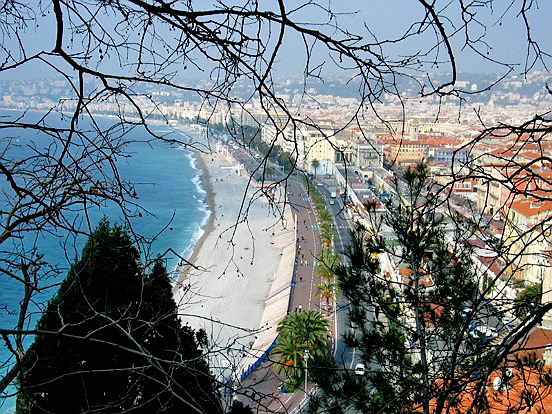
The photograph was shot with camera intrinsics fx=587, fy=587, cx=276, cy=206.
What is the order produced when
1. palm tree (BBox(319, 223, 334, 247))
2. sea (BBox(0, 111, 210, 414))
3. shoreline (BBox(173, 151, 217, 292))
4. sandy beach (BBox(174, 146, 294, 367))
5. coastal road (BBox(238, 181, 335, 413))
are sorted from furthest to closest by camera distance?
palm tree (BBox(319, 223, 334, 247))
shoreline (BBox(173, 151, 217, 292))
sea (BBox(0, 111, 210, 414))
sandy beach (BBox(174, 146, 294, 367))
coastal road (BBox(238, 181, 335, 413))

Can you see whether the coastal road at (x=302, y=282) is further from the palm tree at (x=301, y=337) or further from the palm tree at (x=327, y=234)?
the palm tree at (x=327, y=234)

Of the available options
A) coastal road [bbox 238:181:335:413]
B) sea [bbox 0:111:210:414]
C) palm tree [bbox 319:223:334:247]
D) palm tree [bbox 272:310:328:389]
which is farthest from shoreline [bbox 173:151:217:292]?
palm tree [bbox 319:223:334:247]

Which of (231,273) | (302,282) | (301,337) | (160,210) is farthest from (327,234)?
(301,337)

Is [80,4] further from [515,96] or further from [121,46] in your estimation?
[515,96]

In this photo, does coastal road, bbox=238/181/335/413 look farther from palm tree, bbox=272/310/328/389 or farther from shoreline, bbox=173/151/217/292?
shoreline, bbox=173/151/217/292

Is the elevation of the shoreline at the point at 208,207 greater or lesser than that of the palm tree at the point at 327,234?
lesser

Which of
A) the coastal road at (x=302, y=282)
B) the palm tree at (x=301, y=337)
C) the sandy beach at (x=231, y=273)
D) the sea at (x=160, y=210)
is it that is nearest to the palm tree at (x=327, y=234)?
the coastal road at (x=302, y=282)

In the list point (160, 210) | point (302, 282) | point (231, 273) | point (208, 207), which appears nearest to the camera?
point (302, 282)

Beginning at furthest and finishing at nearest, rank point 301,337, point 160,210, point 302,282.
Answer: point 160,210
point 302,282
point 301,337

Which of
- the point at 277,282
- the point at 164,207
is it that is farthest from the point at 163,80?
the point at 164,207

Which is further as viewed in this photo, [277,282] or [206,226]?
[206,226]

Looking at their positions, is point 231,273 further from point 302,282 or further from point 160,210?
point 160,210
